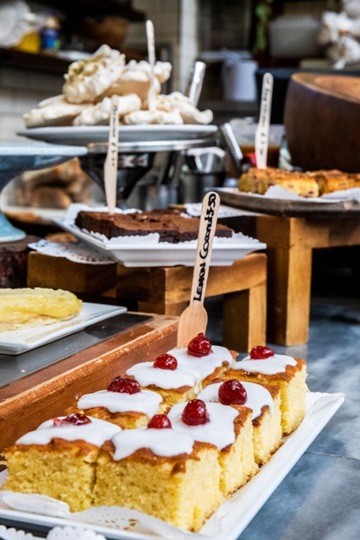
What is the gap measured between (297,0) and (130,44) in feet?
4.82

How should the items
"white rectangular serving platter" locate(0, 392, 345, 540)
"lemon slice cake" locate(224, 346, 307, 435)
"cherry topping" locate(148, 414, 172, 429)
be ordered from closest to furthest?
"white rectangular serving platter" locate(0, 392, 345, 540)
"cherry topping" locate(148, 414, 172, 429)
"lemon slice cake" locate(224, 346, 307, 435)

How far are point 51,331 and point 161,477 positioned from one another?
0.55m

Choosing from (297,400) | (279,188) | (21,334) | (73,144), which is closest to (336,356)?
(279,188)

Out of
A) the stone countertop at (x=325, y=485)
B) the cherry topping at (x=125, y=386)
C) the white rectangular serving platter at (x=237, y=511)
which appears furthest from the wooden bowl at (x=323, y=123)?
the cherry topping at (x=125, y=386)

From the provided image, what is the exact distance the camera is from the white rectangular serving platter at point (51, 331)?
4.16ft

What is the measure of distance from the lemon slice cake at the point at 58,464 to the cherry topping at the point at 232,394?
19 cm

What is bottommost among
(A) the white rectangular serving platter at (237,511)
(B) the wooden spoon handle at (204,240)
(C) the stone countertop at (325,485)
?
(C) the stone countertop at (325,485)

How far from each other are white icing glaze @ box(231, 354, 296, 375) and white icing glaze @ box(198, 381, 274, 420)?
0.07 m

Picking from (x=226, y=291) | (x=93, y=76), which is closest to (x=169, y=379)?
(x=226, y=291)

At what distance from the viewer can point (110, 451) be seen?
0.89 m

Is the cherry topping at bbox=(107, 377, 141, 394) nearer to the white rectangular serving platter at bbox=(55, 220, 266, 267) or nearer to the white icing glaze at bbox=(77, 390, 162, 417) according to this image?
the white icing glaze at bbox=(77, 390, 162, 417)

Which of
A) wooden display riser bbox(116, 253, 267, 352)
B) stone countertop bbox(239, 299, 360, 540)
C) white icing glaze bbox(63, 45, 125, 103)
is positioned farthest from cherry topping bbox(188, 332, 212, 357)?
white icing glaze bbox(63, 45, 125, 103)

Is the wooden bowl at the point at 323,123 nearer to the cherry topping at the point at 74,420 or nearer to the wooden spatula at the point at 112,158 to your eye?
the wooden spatula at the point at 112,158

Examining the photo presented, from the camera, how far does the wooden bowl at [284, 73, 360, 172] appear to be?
7.72 ft
